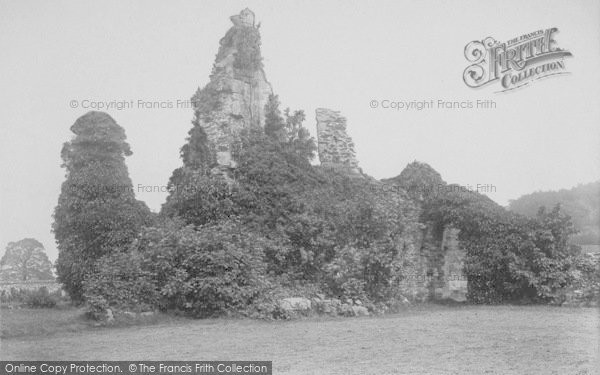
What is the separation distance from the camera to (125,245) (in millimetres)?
15961

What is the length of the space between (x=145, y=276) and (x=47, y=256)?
66.1 feet

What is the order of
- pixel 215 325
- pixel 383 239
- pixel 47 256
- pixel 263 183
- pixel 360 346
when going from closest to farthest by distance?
pixel 360 346 < pixel 215 325 < pixel 383 239 < pixel 263 183 < pixel 47 256

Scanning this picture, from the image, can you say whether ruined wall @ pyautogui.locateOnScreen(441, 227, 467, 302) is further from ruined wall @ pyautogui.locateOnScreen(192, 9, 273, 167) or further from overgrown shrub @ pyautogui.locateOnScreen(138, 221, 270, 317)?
overgrown shrub @ pyautogui.locateOnScreen(138, 221, 270, 317)

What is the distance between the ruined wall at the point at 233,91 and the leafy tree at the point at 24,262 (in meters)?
15.6

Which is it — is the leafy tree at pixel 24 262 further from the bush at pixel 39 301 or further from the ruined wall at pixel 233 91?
the ruined wall at pixel 233 91

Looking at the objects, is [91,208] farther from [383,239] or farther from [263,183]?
[383,239]

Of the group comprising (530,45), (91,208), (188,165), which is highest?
(530,45)

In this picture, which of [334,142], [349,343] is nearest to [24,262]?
[334,142]

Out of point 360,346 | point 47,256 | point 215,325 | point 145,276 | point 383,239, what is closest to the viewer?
point 360,346

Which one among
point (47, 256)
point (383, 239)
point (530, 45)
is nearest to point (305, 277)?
point (383, 239)

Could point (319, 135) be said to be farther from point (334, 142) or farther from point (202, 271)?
point (202, 271)

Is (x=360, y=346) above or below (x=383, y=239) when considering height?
below

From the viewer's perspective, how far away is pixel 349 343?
8.92m

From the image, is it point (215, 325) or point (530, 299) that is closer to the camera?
point (215, 325)
